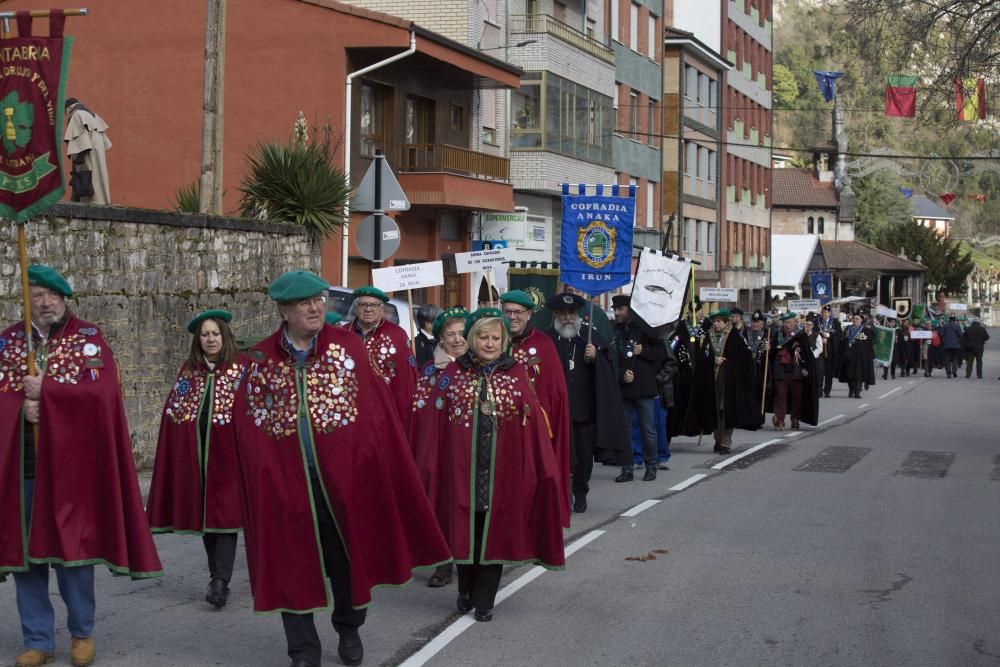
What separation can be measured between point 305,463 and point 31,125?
7.51ft

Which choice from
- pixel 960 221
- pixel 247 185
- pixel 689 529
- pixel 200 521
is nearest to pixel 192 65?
pixel 247 185

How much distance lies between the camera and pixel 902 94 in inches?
924

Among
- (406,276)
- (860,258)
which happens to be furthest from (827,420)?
(860,258)

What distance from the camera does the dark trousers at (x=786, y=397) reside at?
22.6m

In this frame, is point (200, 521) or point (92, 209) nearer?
point (200, 521)

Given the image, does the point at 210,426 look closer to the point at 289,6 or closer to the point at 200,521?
the point at 200,521

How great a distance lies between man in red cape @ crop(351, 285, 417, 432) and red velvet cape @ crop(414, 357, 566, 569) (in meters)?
1.91

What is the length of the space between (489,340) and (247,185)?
11.4 metres

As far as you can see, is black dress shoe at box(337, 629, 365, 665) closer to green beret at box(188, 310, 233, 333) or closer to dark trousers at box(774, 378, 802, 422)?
green beret at box(188, 310, 233, 333)

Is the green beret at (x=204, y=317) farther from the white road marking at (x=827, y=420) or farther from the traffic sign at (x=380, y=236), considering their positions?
the white road marking at (x=827, y=420)

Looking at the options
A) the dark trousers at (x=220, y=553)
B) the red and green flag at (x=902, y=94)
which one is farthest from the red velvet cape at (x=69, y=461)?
the red and green flag at (x=902, y=94)

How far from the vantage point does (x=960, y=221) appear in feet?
543

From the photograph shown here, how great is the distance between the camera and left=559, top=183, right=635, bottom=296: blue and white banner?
58.2 feet

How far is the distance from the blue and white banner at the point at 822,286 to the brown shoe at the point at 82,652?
43.3 meters
